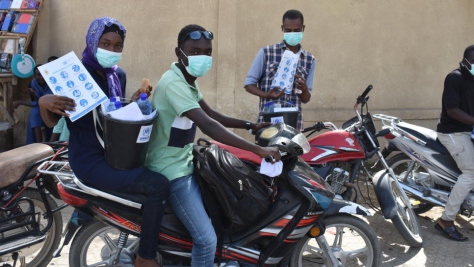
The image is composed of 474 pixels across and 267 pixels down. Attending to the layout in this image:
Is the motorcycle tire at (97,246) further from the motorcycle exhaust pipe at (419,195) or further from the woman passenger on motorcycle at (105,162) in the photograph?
the motorcycle exhaust pipe at (419,195)

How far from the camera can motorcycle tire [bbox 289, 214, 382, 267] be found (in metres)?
3.62

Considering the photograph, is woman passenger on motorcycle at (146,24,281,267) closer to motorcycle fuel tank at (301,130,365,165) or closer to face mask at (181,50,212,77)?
face mask at (181,50,212,77)

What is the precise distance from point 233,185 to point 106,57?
1067mm

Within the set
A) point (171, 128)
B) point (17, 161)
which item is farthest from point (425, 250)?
point (17, 161)

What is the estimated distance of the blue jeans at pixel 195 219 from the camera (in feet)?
10.4

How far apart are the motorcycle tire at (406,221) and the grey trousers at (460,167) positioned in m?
0.38

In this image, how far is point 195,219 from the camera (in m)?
3.17

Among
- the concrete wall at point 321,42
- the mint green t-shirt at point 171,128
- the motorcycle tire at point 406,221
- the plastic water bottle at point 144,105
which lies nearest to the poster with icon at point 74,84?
the plastic water bottle at point 144,105

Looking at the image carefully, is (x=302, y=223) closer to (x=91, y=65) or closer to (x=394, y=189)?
(x=91, y=65)

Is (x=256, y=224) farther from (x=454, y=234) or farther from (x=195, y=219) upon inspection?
(x=454, y=234)

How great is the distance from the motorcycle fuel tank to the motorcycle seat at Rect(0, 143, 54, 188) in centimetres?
201

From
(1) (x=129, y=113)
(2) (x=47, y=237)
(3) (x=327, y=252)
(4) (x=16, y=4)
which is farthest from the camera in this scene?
(4) (x=16, y=4)

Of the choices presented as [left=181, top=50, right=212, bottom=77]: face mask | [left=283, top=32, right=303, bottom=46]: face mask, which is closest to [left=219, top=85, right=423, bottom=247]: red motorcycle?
[left=283, top=32, right=303, bottom=46]: face mask

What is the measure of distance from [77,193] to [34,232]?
684 mm
